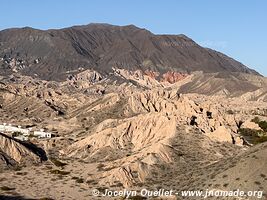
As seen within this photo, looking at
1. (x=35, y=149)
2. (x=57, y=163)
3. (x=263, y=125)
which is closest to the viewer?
(x=57, y=163)

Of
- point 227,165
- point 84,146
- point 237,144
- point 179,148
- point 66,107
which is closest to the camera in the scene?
point 227,165

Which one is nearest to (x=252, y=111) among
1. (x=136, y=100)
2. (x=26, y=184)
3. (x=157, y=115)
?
(x=136, y=100)

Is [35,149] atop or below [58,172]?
atop

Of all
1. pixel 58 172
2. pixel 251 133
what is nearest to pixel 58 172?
pixel 58 172

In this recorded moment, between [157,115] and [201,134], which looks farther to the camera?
[157,115]

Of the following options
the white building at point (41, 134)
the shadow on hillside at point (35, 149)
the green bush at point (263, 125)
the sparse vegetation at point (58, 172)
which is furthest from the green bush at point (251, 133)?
the sparse vegetation at point (58, 172)

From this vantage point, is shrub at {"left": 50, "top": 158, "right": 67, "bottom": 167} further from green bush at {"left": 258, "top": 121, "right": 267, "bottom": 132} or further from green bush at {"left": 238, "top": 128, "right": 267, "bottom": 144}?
green bush at {"left": 258, "top": 121, "right": 267, "bottom": 132}

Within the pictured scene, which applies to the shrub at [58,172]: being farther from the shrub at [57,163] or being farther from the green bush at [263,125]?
the green bush at [263,125]

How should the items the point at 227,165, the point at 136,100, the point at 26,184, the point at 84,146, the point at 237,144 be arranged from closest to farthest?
the point at 227,165
the point at 26,184
the point at 237,144
the point at 84,146
the point at 136,100

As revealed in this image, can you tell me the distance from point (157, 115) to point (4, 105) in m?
82.2

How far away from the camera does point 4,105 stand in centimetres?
16038

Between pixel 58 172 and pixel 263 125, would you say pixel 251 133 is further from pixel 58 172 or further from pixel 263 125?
pixel 58 172

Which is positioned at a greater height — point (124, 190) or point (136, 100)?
point (136, 100)

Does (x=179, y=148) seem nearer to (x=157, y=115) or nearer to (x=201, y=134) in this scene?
(x=201, y=134)
